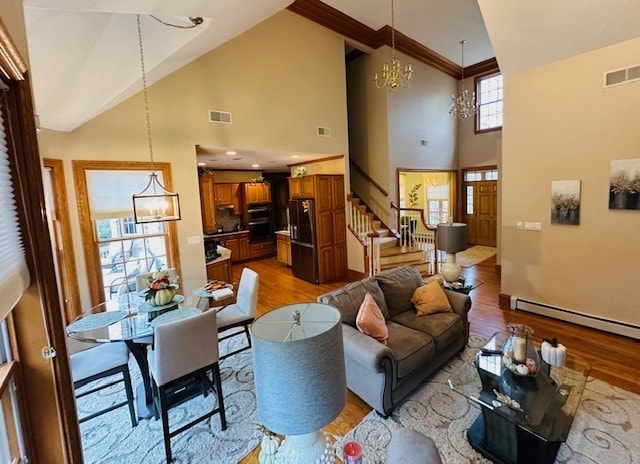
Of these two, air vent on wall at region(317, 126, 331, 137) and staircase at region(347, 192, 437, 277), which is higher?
air vent on wall at region(317, 126, 331, 137)

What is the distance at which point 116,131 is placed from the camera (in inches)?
153

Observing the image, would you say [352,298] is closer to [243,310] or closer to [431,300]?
[431,300]

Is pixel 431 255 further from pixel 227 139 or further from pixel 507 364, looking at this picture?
pixel 227 139

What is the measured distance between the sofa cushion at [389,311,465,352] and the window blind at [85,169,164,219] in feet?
12.5

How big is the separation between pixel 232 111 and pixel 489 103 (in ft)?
26.0

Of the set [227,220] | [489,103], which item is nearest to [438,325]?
[227,220]

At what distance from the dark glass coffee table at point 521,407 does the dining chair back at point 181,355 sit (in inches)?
77.8

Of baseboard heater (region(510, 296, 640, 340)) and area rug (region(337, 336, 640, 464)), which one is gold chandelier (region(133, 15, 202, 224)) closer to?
area rug (region(337, 336, 640, 464))

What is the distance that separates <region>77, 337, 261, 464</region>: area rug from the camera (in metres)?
2.23

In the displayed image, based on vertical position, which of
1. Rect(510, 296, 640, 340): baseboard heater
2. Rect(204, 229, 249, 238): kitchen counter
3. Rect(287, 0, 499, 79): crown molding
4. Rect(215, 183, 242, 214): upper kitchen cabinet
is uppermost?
Rect(287, 0, 499, 79): crown molding

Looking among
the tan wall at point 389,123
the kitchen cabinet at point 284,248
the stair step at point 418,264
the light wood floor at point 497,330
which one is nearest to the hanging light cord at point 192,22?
the light wood floor at point 497,330

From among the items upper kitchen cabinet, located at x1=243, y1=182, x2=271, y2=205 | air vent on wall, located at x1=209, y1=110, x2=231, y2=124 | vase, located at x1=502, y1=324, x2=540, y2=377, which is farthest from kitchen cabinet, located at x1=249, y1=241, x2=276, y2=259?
vase, located at x1=502, y1=324, x2=540, y2=377

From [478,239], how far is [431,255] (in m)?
3.94

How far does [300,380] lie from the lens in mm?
1012
